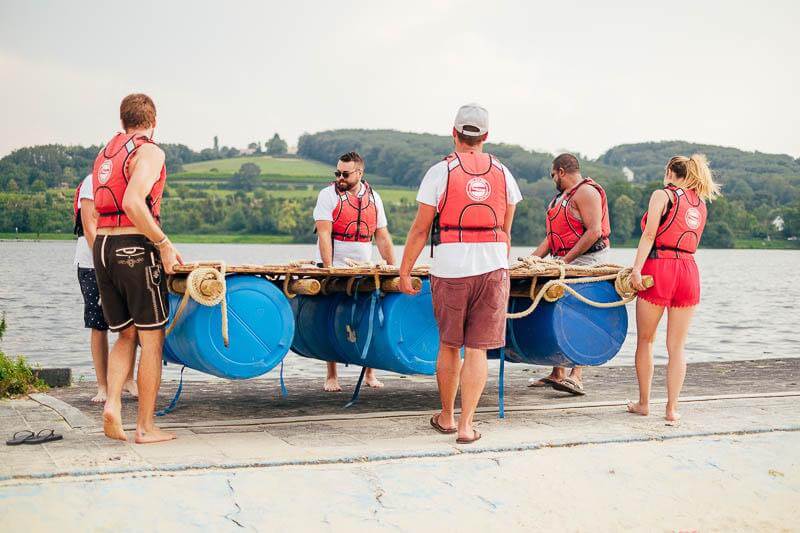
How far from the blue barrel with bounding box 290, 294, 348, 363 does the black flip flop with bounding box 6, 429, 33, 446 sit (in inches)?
106

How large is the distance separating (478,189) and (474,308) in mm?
798

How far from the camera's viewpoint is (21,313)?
29656 millimetres

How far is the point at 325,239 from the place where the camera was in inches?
348

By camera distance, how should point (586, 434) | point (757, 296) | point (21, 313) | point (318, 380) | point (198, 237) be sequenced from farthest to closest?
point (198, 237) → point (757, 296) → point (21, 313) → point (318, 380) → point (586, 434)

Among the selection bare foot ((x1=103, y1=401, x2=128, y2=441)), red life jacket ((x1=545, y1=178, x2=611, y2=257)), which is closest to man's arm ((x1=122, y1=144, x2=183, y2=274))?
bare foot ((x1=103, y1=401, x2=128, y2=441))

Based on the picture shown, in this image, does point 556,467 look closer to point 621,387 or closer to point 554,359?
point 554,359

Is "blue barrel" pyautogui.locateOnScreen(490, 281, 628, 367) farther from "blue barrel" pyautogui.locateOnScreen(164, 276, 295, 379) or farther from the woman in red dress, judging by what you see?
"blue barrel" pyautogui.locateOnScreen(164, 276, 295, 379)

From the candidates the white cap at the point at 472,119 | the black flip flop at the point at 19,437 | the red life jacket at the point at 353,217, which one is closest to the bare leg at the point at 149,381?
the black flip flop at the point at 19,437

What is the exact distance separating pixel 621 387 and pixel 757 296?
38.4 metres

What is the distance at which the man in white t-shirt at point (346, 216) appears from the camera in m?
8.87

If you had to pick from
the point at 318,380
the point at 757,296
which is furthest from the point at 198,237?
the point at 318,380

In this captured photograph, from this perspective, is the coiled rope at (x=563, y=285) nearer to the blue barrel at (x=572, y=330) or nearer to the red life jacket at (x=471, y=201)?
the blue barrel at (x=572, y=330)

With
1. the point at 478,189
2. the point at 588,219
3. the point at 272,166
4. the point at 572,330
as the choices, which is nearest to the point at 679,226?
the point at 572,330

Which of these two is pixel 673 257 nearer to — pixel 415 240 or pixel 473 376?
pixel 473 376
